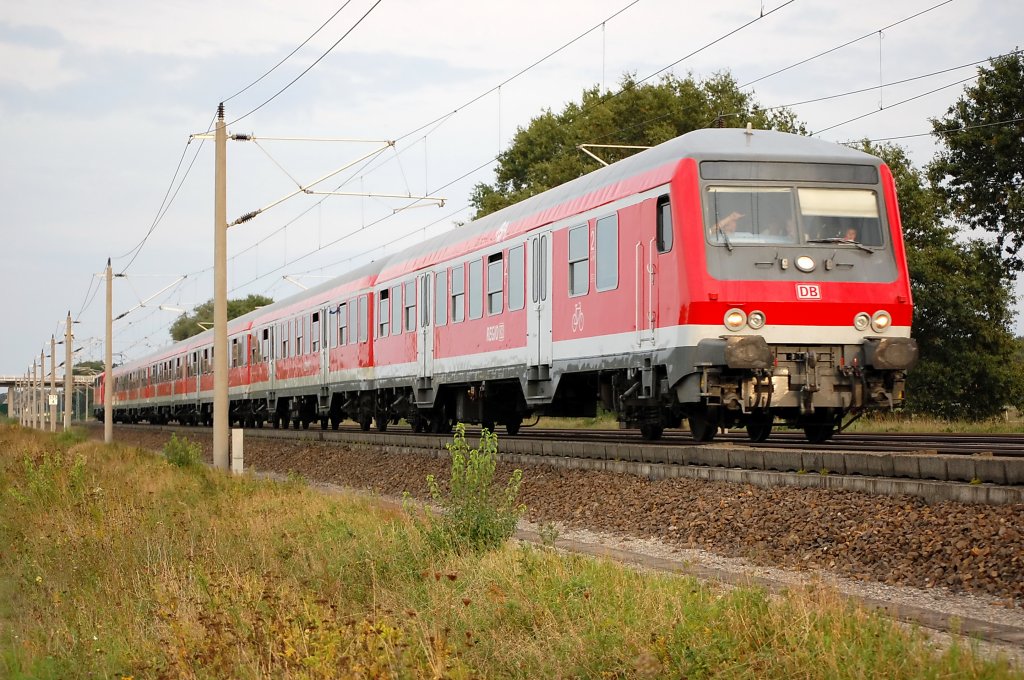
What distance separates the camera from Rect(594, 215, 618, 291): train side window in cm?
1503

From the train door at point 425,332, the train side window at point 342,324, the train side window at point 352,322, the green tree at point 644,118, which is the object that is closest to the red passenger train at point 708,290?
the train door at point 425,332

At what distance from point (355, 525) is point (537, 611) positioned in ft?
14.7

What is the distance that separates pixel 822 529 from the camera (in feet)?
32.0

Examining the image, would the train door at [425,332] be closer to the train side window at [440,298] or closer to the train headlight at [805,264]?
the train side window at [440,298]

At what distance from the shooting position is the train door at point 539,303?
1702 cm

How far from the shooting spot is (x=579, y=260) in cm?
1606

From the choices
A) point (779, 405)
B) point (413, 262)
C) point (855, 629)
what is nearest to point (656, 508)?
point (779, 405)

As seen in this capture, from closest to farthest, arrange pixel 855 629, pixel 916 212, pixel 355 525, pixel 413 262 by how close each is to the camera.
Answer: pixel 855 629
pixel 355 525
pixel 413 262
pixel 916 212

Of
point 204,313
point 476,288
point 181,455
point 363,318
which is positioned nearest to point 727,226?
point 476,288

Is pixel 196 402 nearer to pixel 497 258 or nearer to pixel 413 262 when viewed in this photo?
pixel 413 262

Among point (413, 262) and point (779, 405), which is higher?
point (413, 262)

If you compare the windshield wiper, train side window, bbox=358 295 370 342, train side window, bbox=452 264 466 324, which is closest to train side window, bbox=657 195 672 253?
the windshield wiper

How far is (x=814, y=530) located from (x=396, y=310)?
1528cm

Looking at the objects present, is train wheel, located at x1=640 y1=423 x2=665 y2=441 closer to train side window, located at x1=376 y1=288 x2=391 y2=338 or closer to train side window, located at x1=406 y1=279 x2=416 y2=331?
train side window, located at x1=406 y1=279 x2=416 y2=331
